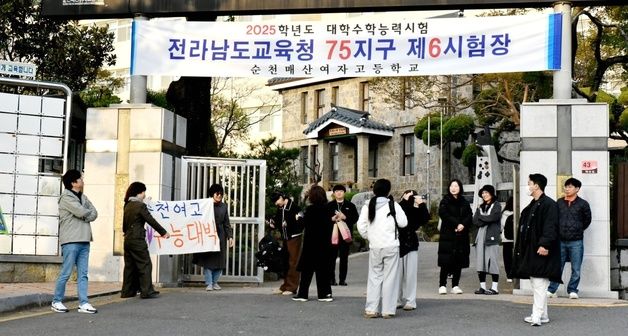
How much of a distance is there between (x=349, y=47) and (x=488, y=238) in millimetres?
4014

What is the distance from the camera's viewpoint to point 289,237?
1502 centimetres

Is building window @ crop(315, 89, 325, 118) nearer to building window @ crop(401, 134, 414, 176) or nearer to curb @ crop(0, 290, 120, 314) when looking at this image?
building window @ crop(401, 134, 414, 176)

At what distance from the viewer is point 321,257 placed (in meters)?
13.2

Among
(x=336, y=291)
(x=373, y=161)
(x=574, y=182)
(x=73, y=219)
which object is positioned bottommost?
(x=336, y=291)

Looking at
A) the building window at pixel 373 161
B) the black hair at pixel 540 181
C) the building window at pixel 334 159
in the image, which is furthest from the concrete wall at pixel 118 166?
the building window at pixel 334 159

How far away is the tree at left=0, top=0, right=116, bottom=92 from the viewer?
2267 centimetres

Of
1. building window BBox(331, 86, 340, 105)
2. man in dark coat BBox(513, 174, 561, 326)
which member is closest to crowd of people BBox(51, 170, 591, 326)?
man in dark coat BBox(513, 174, 561, 326)

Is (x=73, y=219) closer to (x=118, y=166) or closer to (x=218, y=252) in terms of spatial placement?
(x=218, y=252)

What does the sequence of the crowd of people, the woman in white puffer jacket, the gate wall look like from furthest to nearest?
the gate wall, the woman in white puffer jacket, the crowd of people

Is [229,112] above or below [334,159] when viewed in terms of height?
above

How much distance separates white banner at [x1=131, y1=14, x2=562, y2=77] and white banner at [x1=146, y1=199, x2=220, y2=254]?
7.87ft

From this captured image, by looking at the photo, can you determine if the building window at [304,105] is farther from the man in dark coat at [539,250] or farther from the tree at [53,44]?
the man in dark coat at [539,250]

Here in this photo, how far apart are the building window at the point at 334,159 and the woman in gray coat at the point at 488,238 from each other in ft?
→ 117

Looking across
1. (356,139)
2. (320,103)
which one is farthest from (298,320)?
(320,103)
